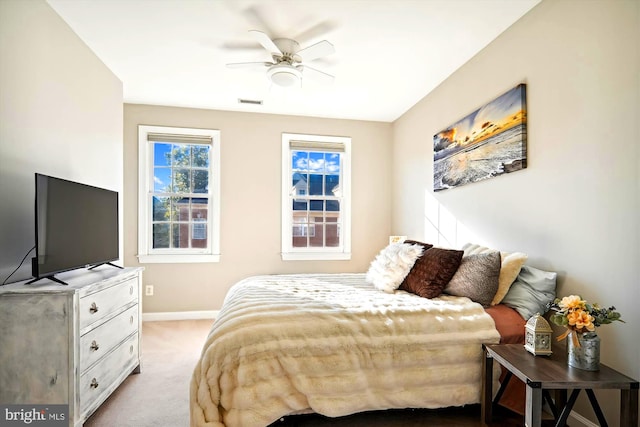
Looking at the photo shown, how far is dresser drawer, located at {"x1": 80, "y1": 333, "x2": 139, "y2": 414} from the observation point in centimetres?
183

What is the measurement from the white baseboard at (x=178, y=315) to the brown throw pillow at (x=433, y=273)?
2660mm

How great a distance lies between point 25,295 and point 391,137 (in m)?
4.15

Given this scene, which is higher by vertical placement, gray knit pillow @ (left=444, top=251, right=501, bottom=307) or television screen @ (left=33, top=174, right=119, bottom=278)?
television screen @ (left=33, top=174, right=119, bottom=278)

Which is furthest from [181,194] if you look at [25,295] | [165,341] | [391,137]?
[391,137]

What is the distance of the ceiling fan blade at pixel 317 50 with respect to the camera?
2311 mm

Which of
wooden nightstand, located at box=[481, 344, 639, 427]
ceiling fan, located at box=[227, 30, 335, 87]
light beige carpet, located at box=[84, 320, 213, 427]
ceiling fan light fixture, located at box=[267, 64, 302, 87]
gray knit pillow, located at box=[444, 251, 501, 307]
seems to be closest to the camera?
wooden nightstand, located at box=[481, 344, 639, 427]

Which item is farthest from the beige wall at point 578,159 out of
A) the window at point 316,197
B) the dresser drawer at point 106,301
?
the dresser drawer at point 106,301

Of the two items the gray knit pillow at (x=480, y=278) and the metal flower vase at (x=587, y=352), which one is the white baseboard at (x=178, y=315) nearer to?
the gray knit pillow at (x=480, y=278)

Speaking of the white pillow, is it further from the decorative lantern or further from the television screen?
the television screen

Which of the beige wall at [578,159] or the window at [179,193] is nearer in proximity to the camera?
the beige wall at [578,159]

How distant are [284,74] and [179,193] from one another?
7.33ft

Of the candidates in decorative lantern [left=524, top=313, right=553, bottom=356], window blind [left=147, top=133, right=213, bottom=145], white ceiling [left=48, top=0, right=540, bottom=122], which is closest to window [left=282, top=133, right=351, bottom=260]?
white ceiling [left=48, top=0, right=540, bottom=122]

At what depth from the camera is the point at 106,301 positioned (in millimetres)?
2070

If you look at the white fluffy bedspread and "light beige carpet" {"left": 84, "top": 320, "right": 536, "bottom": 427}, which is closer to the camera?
the white fluffy bedspread
